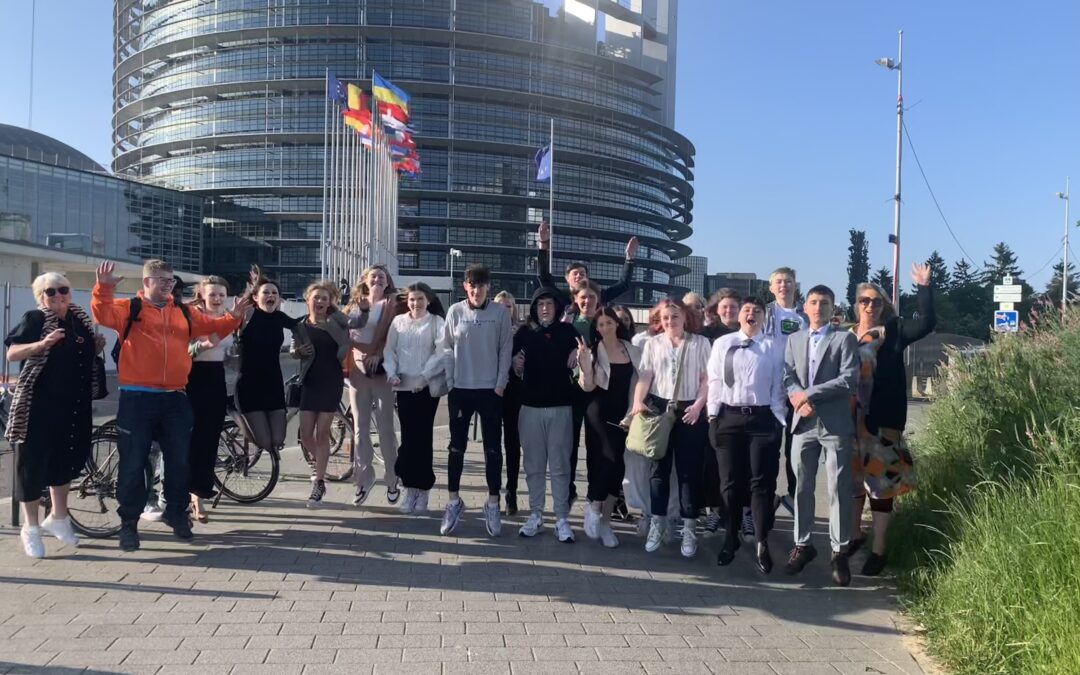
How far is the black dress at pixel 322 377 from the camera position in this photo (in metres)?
7.71

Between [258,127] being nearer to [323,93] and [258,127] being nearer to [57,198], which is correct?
[323,93]

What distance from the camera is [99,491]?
6656 mm

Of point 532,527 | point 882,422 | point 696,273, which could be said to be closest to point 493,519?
point 532,527

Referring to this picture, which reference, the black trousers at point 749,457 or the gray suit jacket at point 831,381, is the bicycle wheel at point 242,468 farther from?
the gray suit jacket at point 831,381

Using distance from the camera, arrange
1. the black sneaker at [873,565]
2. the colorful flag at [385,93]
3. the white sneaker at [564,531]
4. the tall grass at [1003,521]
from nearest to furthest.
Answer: the tall grass at [1003,521] → the black sneaker at [873,565] → the white sneaker at [564,531] → the colorful flag at [385,93]

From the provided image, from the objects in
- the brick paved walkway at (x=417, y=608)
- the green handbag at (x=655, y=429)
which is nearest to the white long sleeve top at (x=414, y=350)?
the brick paved walkway at (x=417, y=608)

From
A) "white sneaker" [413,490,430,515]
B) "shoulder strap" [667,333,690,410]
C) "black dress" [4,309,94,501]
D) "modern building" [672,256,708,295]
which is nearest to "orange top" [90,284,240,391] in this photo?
"black dress" [4,309,94,501]

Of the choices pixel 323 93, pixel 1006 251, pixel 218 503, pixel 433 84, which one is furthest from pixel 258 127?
pixel 218 503

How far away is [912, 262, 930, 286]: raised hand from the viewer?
627 centimetres

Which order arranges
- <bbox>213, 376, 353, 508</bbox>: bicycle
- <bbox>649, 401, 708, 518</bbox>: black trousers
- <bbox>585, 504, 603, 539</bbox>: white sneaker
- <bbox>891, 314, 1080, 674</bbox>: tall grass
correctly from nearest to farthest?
1. <bbox>891, 314, 1080, 674</bbox>: tall grass
2. <bbox>649, 401, 708, 518</bbox>: black trousers
3. <bbox>585, 504, 603, 539</bbox>: white sneaker
4. <bbox>213, 376, 353, 508</bbox>: bicycle

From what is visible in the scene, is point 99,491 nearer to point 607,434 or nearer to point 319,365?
point 319,365

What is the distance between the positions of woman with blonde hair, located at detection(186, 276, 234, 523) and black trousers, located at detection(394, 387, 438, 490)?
1527mm

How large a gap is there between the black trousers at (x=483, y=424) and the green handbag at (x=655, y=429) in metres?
1.14

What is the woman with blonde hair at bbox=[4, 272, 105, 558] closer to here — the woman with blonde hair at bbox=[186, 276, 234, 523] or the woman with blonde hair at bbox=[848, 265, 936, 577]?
the woman with blonde hair at bbox=[186, 276, 234, 523]
